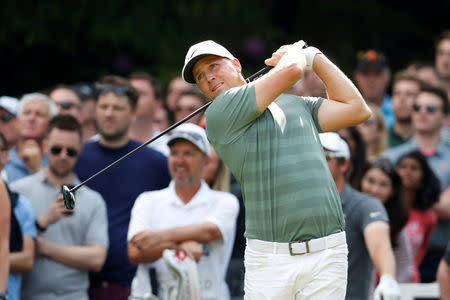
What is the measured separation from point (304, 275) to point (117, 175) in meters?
3.02

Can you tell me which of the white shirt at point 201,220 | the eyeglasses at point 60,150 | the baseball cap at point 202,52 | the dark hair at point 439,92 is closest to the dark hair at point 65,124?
the eyeglasses at point 60,150

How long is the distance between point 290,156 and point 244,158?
0.24 metres

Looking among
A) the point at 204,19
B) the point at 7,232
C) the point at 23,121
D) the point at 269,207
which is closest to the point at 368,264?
the point at 269,207

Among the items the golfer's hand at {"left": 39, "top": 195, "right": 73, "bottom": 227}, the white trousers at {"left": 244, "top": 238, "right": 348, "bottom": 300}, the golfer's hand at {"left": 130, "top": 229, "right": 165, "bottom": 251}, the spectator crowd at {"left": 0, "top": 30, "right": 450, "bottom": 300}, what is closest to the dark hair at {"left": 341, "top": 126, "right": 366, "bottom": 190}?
the spectator crowd at {"left": 0, "top": 30, "right": 450, "bottom": 300}

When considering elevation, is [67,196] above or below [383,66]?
below

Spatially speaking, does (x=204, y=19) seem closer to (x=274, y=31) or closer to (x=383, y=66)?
(x=274, y=31)

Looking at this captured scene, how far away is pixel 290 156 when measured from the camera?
501cm

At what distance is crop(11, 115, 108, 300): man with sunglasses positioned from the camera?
7.05 metres

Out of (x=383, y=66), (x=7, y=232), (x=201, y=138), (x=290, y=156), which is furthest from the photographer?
(x=383, y=66)

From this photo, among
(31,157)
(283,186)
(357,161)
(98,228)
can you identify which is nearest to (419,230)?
(357,161)

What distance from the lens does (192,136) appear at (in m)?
7.09

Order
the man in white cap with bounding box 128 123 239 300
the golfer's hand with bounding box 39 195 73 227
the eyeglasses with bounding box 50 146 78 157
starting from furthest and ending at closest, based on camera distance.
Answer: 1. the eyeglasses with bounding box 50 146 78 157
2. the golfer's hand with bounding box 39 195 73 227
3. the man in white cap with bounding box 128 123 239 300

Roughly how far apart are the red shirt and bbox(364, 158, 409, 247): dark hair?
44 cm

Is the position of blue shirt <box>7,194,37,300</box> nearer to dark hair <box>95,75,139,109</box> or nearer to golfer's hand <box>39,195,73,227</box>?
golfer's hand <box>39,195,73,227</box>
